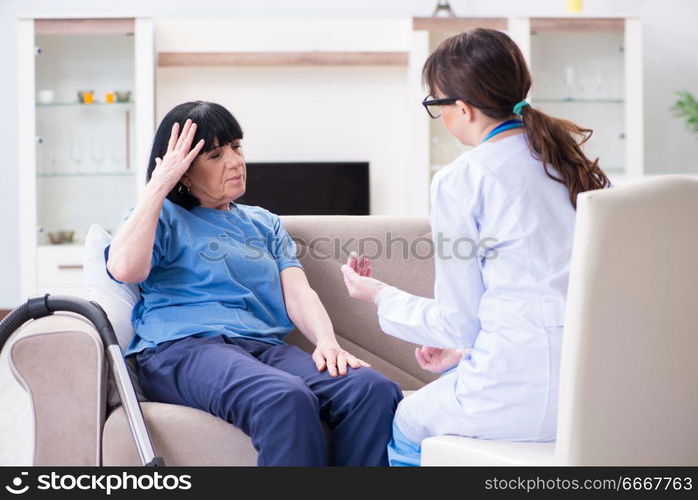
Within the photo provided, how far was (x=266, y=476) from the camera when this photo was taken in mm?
1607

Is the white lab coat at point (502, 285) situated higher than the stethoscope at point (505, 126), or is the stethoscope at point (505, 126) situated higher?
the stethoscope at point (505, 126)

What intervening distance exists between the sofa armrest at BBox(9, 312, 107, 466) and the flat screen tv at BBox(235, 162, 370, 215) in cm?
320

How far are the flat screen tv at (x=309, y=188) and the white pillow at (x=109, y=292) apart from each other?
9.21ft

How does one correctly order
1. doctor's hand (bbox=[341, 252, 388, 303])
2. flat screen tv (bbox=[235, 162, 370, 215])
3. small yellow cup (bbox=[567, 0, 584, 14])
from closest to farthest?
doctor's hand (bbox=[341, 252, 388, 303]) < flat screen tv (bbox=[235, 162, 370, 215]) < small yellow cup (bbox=[567, 0, 584, 14])

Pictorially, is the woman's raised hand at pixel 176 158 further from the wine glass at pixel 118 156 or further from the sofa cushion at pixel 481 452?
the wine glass at pixel 118 156

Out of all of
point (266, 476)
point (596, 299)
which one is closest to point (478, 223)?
point (596, 299)

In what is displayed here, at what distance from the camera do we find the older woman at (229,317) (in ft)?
5.71

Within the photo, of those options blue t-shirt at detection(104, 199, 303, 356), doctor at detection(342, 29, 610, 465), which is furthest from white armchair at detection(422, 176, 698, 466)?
blue t-shirt at detection(104, 199, 303, 356)

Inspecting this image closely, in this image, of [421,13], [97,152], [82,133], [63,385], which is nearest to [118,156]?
[97,152]

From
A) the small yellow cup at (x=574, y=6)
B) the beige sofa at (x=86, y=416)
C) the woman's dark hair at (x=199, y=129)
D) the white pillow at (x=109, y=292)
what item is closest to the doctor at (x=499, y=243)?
the beige sofa at (x=86, y=416)

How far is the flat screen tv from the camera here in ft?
16.4

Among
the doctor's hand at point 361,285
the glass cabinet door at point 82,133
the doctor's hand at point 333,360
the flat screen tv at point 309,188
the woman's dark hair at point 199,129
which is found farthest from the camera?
the flat screen tv at point 309,188

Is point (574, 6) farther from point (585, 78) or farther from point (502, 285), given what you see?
point (502, 285)

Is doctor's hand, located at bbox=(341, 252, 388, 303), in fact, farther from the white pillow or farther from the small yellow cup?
the small yellow cup
